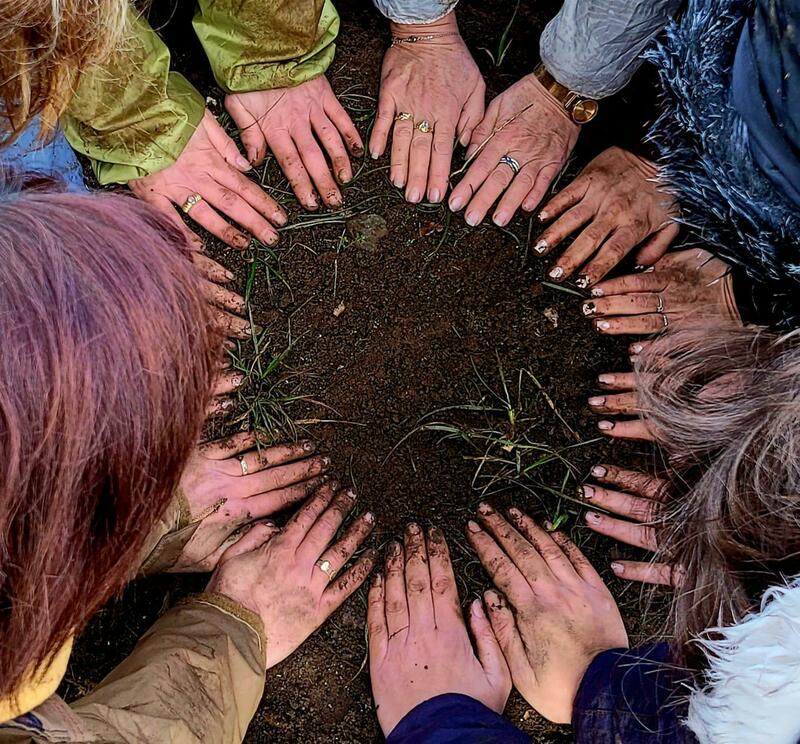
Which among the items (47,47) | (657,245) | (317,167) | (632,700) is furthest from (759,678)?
(317,167)

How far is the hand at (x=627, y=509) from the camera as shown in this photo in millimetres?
1626

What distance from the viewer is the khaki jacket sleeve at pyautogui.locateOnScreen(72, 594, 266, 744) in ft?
3.99

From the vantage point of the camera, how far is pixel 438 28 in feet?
5.70

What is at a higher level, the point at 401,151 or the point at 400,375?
the point at 401,151

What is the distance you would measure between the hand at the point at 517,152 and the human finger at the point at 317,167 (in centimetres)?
27

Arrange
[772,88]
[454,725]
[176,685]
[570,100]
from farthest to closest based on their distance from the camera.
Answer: [570,100] → [454,725] → [176,685] → [772,88]

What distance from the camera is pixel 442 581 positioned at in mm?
1645

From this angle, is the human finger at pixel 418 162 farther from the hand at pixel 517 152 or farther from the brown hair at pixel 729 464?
the brown hair at pixel 729 464

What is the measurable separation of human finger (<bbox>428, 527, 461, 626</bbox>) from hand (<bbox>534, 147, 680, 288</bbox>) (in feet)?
2.14

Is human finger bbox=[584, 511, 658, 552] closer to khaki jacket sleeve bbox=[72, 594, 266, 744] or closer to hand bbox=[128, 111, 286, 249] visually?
khaki jacket sleeve bbox=[72, 594, 266, 744]

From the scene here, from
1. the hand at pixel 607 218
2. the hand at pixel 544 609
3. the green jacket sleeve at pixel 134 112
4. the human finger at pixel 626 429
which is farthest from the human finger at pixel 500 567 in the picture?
the green jacket sleeve at pixel 134 112

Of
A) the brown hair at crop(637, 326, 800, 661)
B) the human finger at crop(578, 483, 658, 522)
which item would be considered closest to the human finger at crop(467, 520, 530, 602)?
the human finger at crop(578, 483, 658, 522)

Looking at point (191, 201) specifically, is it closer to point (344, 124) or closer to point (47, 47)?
point (344, 124)

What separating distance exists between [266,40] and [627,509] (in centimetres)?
125
